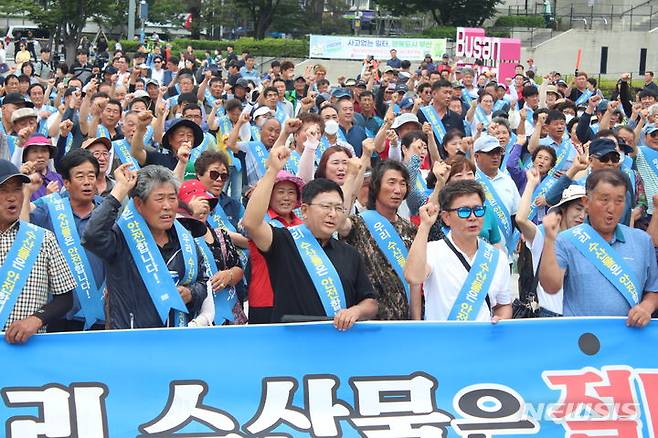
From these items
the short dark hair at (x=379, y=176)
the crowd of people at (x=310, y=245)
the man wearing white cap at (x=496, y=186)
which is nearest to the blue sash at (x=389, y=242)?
the crowd of people at (x=310, y=245)

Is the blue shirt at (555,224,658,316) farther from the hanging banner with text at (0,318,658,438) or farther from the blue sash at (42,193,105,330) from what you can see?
the blue sash at (42,193,105,330)

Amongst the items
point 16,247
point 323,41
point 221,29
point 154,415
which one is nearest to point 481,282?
point 154,415

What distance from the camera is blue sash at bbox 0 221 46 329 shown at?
489 cm

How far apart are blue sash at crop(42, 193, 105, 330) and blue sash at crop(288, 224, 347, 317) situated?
4.40 feet

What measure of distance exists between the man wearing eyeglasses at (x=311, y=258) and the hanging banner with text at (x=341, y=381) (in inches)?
9.5

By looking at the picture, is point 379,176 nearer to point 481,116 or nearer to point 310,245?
point 310,245

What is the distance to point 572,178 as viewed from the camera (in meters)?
7.05

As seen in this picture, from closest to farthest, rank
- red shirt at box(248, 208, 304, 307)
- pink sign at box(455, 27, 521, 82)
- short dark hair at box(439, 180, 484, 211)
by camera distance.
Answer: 1. short dark hair at box(439, 180, 484, 211)
2. red shirt at box(248, 208, 304, 307)
3. pink sign at box(455, 27, 521, 82)

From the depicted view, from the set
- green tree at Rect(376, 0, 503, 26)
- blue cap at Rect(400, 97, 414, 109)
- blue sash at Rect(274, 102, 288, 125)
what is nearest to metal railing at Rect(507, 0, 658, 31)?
green tree at Rect(376, 0, 503, 26)

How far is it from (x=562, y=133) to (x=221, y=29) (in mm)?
43004

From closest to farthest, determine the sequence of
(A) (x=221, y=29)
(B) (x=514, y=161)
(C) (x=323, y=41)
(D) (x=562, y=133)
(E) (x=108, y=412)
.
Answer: (E) (x=108, y=412) < (B) (x=514, y=161) < (D) (x=562, y=133) < (C) (x=323, y=41) < (A) (x=221, y=29)

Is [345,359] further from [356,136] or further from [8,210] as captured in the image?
[356,136]

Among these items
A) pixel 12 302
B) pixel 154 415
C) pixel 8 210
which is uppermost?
pixel 8 210

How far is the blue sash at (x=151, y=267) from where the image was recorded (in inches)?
202
